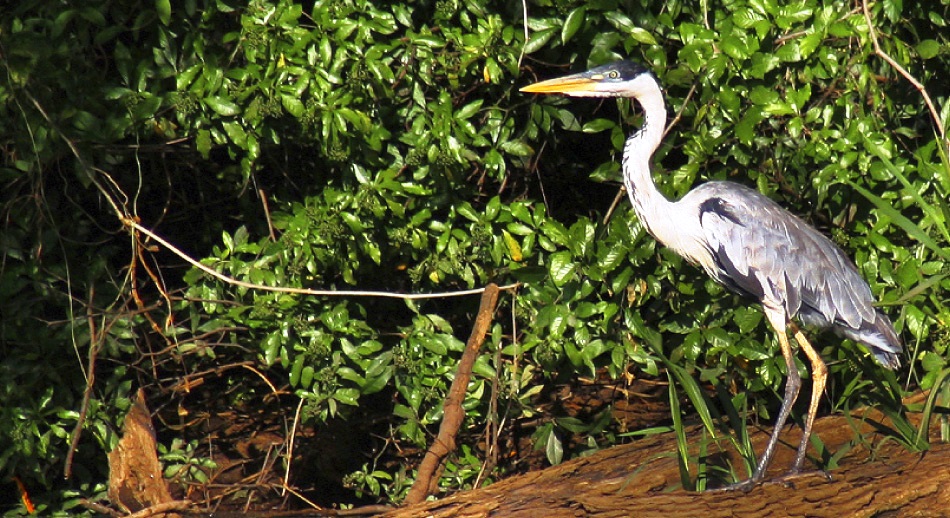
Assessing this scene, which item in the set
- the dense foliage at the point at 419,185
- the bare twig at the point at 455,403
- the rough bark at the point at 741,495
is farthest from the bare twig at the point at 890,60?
the bare twig at the point at 455,403

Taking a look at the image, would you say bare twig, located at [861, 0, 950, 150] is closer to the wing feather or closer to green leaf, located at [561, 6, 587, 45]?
the wing feather

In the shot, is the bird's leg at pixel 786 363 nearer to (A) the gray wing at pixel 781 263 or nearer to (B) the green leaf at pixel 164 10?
(A) the gray wing at pixel 781 263

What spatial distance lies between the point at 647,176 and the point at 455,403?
1.05m

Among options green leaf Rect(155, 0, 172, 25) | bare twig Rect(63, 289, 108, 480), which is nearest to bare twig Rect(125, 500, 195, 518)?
bare twig Rect(63, 289, 108, 480)

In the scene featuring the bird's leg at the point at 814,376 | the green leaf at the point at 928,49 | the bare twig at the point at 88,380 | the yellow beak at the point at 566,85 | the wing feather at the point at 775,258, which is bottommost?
the bare twig at the point at 88,380

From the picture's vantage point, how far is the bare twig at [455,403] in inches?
156

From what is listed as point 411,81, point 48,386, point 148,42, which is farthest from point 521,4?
point 48,386

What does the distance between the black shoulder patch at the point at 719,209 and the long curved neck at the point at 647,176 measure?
119 mm

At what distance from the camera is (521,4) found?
13.1 ft

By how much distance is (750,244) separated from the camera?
12.9ft

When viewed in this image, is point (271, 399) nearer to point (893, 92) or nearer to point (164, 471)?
point (164, 471)

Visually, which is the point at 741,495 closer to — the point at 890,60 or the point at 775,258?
the point at 775,258

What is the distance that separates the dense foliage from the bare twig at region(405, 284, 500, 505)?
0.22m

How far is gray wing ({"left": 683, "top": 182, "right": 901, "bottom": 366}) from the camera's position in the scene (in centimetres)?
389
